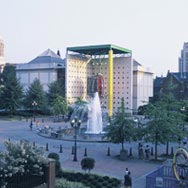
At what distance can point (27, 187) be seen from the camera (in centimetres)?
1266

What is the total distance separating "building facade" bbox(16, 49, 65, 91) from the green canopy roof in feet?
27.8

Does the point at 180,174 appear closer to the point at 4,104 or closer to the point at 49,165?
the point at 49,165

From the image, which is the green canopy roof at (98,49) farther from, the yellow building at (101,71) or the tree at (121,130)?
the tree at (121,130)

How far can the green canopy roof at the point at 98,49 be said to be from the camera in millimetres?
82625

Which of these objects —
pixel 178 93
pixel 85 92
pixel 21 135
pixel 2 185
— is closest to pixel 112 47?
pixel 85 92

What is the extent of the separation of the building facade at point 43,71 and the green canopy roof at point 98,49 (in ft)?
27.8

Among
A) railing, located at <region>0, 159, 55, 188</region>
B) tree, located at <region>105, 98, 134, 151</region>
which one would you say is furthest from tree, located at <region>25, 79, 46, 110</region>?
railing, located at <region>0, 159, 55, 188</region>

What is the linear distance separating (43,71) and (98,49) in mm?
17747

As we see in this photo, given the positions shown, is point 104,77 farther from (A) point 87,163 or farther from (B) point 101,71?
(A) point 87,163

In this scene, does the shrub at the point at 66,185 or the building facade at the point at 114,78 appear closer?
the shrub at the point at 66,185

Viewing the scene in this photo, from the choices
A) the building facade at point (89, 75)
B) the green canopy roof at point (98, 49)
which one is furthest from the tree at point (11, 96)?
the green canopy roof at point (98, 49)

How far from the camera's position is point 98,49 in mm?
84812

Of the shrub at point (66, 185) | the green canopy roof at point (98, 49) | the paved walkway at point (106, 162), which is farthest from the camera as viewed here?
the green canopy roof at point (98, 49)

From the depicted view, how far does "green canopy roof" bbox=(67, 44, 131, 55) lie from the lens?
8262cm
